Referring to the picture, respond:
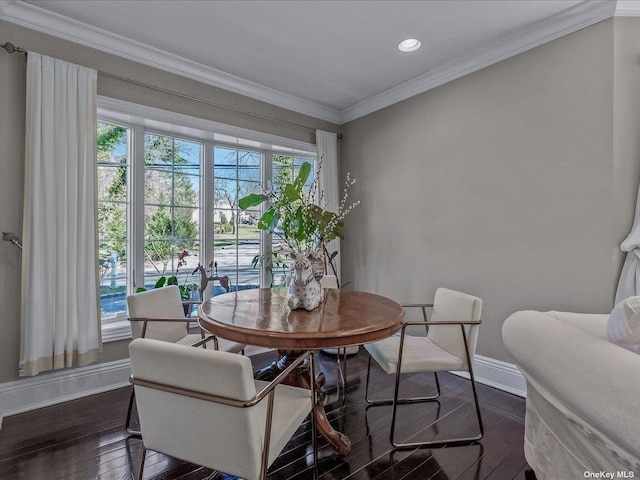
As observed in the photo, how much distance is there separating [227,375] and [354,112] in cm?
356

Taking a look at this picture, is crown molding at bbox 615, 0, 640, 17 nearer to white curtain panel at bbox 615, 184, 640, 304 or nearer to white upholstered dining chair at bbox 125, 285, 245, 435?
white curtain panel at bbox 615, 184, 640, 304

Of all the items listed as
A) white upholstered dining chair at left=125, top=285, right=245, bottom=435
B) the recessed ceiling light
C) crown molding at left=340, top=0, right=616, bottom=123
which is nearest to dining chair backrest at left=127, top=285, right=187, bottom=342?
white upholstered dining chair at left=125, top=285, right=245, bottom=435

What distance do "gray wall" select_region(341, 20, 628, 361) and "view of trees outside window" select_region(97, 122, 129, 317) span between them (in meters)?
2.47

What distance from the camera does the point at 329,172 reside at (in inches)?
158

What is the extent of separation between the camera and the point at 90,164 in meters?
2.49

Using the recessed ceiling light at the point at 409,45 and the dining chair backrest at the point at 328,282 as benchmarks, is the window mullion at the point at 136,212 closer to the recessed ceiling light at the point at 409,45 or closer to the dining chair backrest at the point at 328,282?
the dining chair backrest at the point at 328,282

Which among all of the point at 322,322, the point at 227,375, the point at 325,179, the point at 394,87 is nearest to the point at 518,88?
the point at 394,87

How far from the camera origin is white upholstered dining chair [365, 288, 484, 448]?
195 cm

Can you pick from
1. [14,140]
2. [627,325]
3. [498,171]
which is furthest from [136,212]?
[627,325]

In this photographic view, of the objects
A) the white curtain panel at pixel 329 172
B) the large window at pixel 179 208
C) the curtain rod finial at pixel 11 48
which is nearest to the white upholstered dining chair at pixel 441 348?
the large window at pixel 179 208

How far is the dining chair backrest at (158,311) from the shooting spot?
6.92 ft

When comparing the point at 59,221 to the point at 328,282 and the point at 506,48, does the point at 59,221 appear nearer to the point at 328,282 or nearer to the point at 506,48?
the point at 328,282

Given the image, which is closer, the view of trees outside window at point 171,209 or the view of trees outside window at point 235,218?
the view of trees outside window at point 171,209

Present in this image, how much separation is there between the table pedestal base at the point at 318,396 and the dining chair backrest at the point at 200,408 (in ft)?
2.29
